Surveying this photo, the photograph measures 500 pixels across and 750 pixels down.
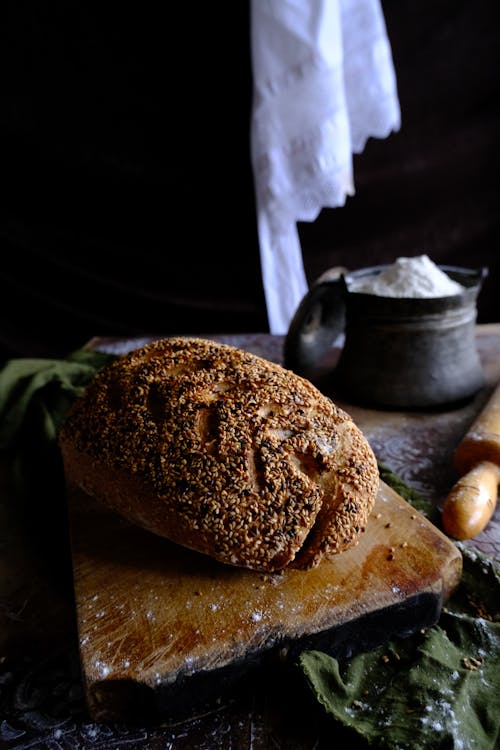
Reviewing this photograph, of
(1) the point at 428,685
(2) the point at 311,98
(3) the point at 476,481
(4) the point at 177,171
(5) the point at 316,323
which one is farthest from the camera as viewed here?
(4) the point at 177,171

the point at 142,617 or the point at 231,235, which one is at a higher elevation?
the point at 231,235

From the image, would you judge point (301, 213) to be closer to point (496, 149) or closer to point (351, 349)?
point (351, 349)

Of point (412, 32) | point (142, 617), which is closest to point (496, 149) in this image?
point (412, 32)

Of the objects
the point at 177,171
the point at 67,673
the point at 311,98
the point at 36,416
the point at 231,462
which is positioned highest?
the point at 311,98

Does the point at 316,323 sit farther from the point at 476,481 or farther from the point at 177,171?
the point at 177,171

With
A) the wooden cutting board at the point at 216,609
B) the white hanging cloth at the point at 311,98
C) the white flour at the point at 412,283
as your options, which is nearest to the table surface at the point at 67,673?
the wooden cutting board at the point at 216,609

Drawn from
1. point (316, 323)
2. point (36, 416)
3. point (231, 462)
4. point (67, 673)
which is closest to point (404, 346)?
point (316, 323)
